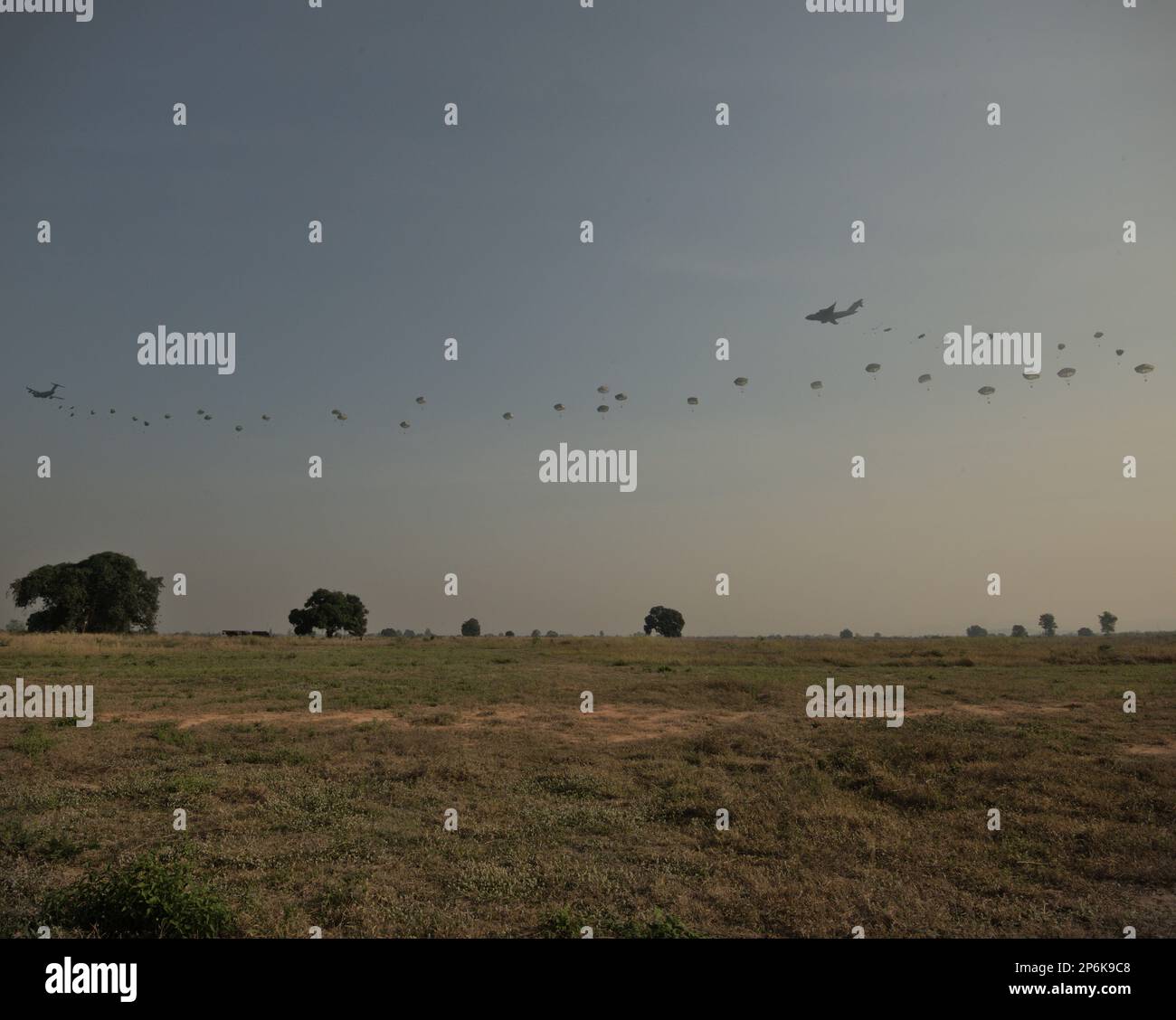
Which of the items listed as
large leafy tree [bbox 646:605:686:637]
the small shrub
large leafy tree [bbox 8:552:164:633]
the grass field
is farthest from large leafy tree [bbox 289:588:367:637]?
the small shrub

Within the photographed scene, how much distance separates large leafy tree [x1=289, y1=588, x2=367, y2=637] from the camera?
88125 mm

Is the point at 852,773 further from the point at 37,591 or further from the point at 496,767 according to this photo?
the point at 37,591

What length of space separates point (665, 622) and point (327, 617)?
45.9 m

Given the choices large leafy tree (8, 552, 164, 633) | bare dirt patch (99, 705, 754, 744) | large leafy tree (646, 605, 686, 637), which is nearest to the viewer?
bare dirt patch (99, 705, 754, 744)

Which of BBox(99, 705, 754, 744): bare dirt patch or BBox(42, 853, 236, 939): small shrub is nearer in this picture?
BBox(42, 853, 236, 939): small shrub

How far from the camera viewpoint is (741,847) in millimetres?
11391

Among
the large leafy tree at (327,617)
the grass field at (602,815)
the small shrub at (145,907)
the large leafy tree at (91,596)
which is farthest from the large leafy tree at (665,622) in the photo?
the small shrub at (145,907)

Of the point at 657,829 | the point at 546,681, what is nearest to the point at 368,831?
the point at 657,829

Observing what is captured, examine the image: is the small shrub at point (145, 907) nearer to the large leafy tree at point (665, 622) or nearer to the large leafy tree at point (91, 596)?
the large leafy tree at point (91, 596)

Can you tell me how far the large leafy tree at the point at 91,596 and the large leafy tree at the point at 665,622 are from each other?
2398 inches

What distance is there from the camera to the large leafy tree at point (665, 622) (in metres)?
114

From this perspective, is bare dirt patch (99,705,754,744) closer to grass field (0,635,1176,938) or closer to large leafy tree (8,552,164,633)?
grass field (0,635,1176,938)

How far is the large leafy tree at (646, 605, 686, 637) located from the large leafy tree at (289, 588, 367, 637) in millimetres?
40725
